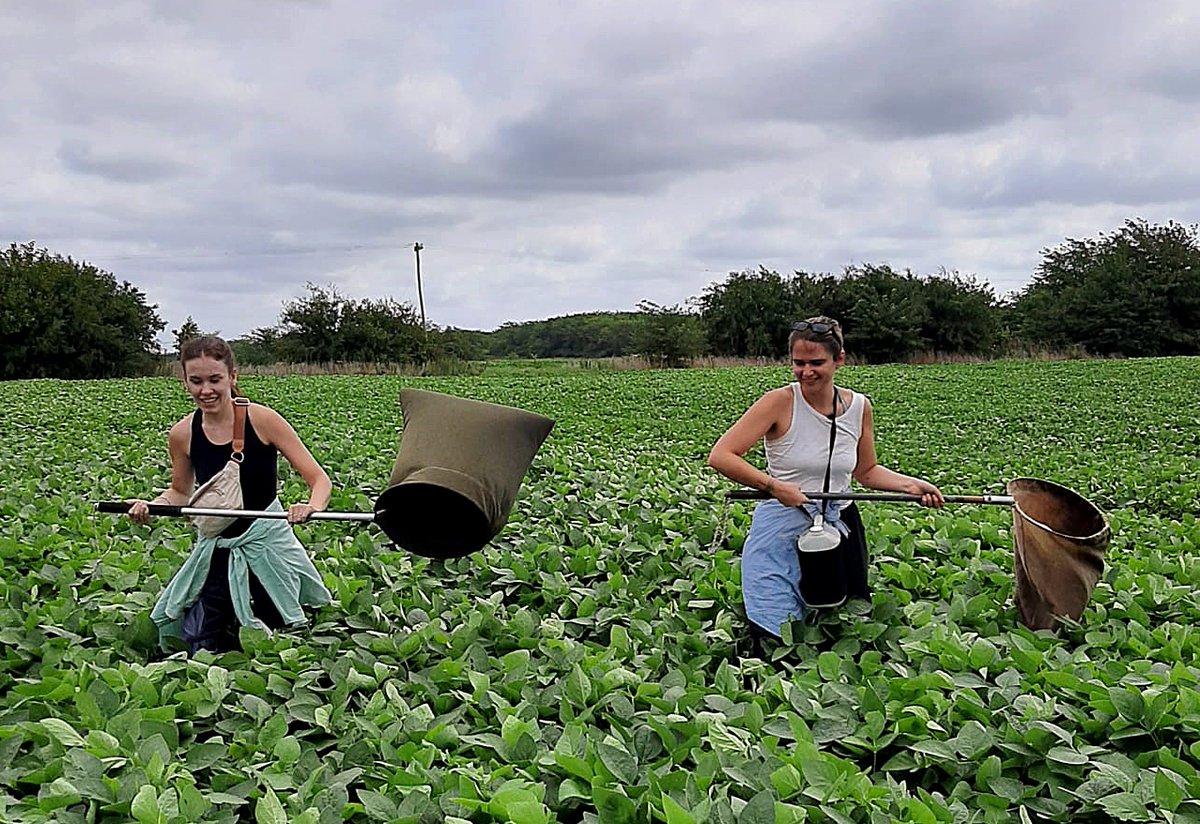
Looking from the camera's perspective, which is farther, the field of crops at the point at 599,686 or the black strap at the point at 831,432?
the black strap at the point at 831,432

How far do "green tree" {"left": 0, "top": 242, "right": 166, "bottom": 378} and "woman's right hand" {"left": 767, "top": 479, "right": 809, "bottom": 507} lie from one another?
3496cm

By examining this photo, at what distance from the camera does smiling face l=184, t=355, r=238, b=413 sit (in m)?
3.60

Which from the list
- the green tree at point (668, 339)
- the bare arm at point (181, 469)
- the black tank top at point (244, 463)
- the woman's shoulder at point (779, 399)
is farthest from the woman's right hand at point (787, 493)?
the green tree at point (668, 339)

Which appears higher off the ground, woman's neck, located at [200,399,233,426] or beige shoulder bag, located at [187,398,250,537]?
woman's neck, located at [200,399,233,426]

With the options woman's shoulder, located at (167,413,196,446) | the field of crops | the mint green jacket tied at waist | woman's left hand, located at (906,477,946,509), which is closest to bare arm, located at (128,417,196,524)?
woman's shoulder, located at (167,413,196,446)

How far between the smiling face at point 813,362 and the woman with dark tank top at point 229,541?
167 cm

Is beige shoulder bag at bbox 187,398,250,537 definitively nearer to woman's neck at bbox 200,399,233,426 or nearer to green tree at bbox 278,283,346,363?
woman's neck at bbox 200,399,233,426

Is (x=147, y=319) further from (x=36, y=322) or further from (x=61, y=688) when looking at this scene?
(x=61, y=688)

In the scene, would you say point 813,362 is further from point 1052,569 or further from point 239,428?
point 239,428

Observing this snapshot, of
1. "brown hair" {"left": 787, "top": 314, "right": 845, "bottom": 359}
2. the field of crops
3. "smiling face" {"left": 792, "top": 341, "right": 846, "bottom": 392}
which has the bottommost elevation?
the field of crops

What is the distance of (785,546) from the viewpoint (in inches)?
151

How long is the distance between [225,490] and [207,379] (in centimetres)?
40

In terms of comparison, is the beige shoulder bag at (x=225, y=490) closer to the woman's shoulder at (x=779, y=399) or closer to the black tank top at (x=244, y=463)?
the black tank top at (x=244, y=463)

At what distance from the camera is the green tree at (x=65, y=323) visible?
111ft
